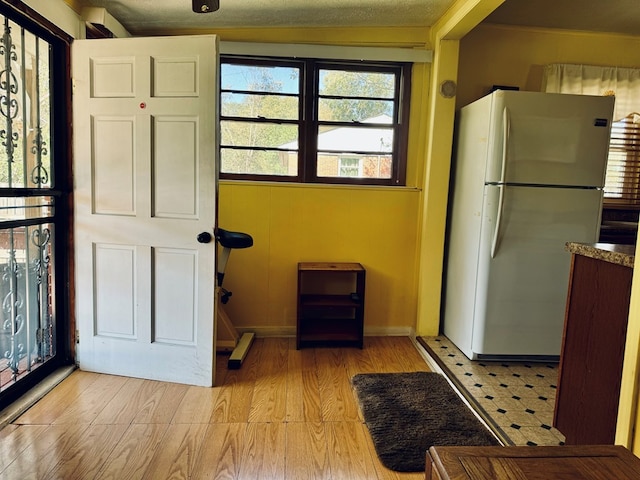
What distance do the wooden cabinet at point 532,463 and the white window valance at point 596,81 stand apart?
10.2 feet

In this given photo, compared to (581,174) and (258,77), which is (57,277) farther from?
(581,174)

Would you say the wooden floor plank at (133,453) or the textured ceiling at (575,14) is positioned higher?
the textured ceiling at (575,14)

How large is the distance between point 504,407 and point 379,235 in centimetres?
154

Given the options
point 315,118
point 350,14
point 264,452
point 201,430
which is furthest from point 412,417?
point 350,14

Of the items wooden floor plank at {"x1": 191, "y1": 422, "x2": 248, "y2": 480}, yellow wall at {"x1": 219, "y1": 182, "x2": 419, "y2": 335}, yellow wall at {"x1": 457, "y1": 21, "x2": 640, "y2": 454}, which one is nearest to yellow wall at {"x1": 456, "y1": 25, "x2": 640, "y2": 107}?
yellow wall at {"x1": 457, "y1": 21, "x2": 640, "y2": 454}

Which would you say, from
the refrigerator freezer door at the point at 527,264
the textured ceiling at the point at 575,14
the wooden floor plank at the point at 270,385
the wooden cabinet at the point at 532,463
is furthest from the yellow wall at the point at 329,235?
the wooden cabinet at the point at 532,463

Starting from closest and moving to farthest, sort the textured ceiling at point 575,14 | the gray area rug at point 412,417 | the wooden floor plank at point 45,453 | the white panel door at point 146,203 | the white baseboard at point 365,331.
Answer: the wooden floor plank at point 45,453 → the gray area rug at point 412,417 → the white panel door at point 146,203 → the textured ceiling at point 575,14 → the white baseboard at point 365,331

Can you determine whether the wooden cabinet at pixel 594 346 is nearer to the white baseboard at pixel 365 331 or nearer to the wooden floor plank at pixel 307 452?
the wooden floor plank at pixel 307 452

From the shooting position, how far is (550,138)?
2461mm

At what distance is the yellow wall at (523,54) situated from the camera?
316 centimetres

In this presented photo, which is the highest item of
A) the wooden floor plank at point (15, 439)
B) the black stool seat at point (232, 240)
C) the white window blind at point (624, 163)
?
the white window blind at point (624, 163)

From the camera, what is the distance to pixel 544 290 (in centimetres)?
257

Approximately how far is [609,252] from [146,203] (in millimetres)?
2262

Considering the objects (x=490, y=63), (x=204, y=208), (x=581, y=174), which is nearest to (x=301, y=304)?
(x=204, y=208)
